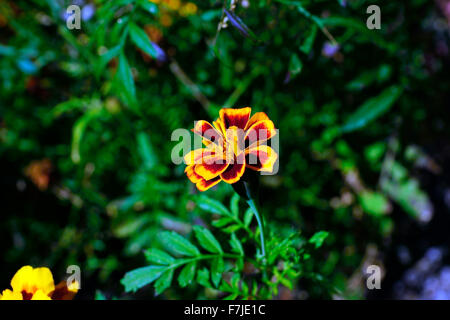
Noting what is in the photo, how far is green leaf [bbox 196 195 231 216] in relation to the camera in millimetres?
874

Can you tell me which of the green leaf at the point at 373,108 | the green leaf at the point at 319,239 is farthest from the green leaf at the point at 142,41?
the green leaf at the point at 373,108

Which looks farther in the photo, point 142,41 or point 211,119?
point 211,119

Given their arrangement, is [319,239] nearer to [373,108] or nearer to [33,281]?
[33,281]

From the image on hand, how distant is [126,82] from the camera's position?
919 mm

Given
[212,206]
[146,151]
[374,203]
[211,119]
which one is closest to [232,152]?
[212,206]

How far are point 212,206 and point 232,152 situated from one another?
0.27 metres

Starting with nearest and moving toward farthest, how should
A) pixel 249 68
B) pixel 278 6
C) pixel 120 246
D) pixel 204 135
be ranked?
pixel 204 135, pixel 278 6, pixel 249 68, pixel 120 246

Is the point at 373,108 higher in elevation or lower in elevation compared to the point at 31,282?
higher

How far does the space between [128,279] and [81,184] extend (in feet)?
2.86

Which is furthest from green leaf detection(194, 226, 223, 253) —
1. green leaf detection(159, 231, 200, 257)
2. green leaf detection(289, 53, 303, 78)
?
green leaf detection(289, 53, 303, 78)

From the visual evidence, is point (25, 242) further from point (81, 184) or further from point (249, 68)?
point (249, 68)

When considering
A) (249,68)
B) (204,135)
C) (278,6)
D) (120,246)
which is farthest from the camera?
(120,246)

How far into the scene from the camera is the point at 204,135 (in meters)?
0.70
